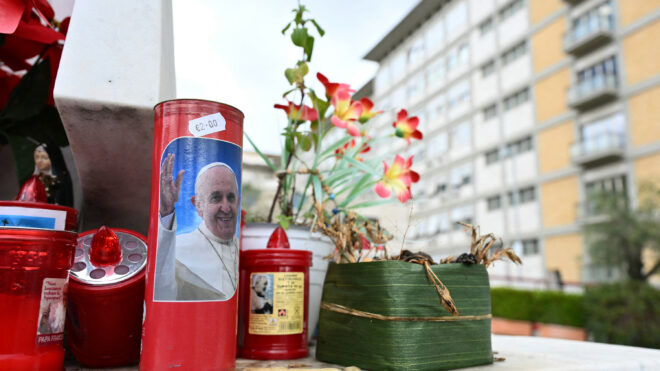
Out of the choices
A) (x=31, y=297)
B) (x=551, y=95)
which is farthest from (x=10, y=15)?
(x=551, y=95)

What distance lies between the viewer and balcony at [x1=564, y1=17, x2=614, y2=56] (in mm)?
9383

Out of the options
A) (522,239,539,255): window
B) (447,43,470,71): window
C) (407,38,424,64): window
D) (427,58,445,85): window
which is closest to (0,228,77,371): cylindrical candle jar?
(522,239,539,255): window

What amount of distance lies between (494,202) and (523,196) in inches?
32.9

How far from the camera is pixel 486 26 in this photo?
43.1 ft

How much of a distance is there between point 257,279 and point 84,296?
0.71 feet

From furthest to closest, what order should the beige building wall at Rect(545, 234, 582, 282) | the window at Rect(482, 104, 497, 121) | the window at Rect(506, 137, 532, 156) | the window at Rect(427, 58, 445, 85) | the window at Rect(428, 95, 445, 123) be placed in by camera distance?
the window at Rect(427, 58, 445, 85) → the window at Rect(428, 95, 445, 123) → the window at Rect(482, 104, 497, 121) → the window at Rect(506, 137, 532, 156) → the beige building wall at Rect(545, 234, 582, 282)

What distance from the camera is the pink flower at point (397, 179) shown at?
832 mm

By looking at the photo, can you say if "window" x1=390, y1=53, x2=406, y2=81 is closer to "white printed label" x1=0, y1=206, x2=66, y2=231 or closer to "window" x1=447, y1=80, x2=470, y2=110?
"window" x1=447, y1=80, x2=470, y2=110

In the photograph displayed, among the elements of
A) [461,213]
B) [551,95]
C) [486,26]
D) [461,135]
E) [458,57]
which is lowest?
[461,213]

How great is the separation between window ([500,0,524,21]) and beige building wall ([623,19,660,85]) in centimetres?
349

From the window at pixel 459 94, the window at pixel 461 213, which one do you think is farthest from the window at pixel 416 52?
the window at pixel 461 213

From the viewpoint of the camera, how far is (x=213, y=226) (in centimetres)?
50

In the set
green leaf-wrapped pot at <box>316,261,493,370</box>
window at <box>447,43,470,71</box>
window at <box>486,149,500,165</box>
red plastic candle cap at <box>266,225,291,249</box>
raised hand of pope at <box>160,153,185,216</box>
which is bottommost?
green leaf-wrapped pot at <box>316,261,493,370</box>

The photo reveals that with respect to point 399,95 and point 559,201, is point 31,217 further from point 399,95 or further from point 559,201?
point 399,95
